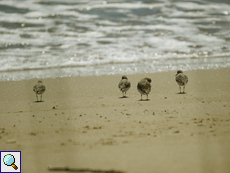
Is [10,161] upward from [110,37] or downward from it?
downward

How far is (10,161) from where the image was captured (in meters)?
3.82

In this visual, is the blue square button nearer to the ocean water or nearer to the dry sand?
the dry sand

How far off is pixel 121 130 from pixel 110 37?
12854 mm

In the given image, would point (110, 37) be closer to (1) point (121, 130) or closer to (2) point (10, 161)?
(1) point (121, 130)

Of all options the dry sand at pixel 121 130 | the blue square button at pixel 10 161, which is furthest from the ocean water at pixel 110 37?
the blue square button at pixel 10 161

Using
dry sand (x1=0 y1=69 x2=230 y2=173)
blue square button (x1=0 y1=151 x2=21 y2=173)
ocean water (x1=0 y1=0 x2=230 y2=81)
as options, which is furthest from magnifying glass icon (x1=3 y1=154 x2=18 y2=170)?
ocean water (x1=0 y1=0 x2=230 y2=81)

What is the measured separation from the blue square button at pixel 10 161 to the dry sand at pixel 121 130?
89 millimetres

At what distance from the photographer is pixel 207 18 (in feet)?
67.9

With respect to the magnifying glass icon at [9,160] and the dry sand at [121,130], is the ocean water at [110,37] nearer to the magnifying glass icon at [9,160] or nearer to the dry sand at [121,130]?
the dry sand at [121,130]

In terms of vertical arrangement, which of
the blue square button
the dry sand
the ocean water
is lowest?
the blue square button

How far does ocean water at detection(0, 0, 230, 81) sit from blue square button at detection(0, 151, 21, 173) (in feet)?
23.3

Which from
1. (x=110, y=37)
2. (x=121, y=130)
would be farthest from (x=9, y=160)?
(x=110, y=37)

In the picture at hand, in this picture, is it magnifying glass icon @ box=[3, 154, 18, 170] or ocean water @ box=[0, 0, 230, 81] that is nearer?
magnifying glass icon @ box=[3, 154, 18, 170]

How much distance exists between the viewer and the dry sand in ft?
12.0
